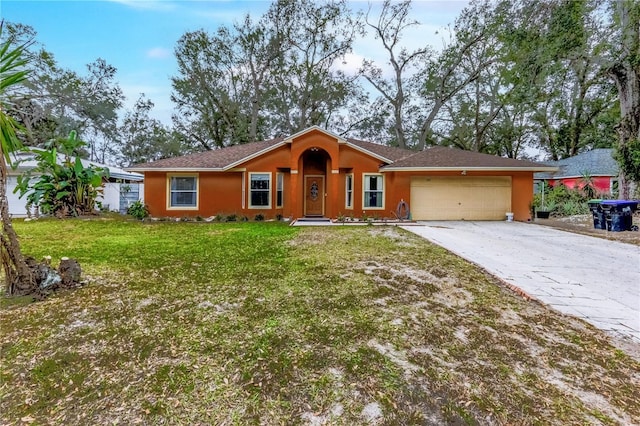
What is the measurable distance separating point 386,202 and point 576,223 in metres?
7.89

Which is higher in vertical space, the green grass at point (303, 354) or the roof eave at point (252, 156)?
the roof eave at point (252, 156)

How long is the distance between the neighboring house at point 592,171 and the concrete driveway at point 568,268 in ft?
45.5

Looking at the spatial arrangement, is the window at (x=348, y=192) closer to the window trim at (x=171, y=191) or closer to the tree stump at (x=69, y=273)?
the window trim at (x=171, y=191)

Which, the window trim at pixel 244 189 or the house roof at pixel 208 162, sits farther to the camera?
the window trim at pixel 244 189

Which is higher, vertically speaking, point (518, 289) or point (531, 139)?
point (531, 139)

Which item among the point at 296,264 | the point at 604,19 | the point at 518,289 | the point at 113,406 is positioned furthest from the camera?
the point at 604,19

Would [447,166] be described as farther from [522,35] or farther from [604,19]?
[604,19]

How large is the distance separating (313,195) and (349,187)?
1951 millimetres

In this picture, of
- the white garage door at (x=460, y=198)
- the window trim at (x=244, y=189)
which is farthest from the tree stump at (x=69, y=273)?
the white garage door at (x=460, y=198)

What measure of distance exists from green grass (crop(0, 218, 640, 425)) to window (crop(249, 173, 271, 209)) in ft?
30.0

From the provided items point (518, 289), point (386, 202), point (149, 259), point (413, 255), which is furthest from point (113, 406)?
point (386, 202)

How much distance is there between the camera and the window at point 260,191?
559 inches

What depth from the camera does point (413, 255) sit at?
22.2 ft

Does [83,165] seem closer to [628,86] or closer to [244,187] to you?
[244,187]
